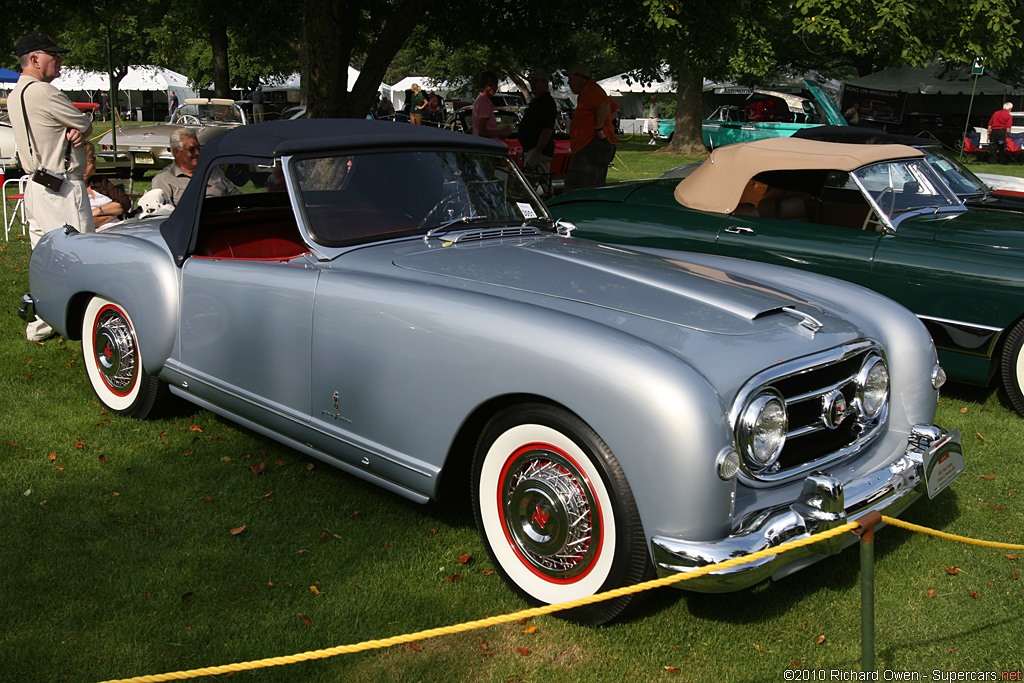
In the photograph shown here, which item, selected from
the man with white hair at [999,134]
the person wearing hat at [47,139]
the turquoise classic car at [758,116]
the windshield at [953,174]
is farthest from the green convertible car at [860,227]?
the turquoise classic car at [758,116]

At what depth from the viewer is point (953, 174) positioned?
6191mm

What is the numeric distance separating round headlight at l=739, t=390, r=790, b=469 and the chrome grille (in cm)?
3

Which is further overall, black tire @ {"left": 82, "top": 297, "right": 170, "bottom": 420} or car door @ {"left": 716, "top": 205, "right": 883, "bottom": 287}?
car door @ {"left": 716, "top": 205, "right": 883, "bottom": 287}

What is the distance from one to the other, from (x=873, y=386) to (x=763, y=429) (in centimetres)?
74

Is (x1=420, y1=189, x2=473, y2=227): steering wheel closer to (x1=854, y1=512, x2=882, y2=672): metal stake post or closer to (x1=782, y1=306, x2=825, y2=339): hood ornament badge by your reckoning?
(x1=782, y1=306, x2=825, y2=339): hood ornament badge

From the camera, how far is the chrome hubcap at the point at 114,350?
459cm

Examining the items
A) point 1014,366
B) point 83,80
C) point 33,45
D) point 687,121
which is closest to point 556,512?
point 1014,366

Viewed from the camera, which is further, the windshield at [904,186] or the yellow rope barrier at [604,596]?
the windshield at [904,186]

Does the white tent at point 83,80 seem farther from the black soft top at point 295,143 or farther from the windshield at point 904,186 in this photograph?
the windshield at point 904,186

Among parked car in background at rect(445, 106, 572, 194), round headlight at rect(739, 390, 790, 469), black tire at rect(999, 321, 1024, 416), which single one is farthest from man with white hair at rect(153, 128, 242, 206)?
black tire at rect(999, 321, 1024, 416)

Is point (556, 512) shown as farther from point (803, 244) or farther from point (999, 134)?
point (999, 134)

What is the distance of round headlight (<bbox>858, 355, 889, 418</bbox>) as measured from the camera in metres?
3.08

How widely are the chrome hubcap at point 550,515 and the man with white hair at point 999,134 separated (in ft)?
77.8

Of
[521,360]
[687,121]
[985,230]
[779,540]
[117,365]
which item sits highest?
[687,121]
